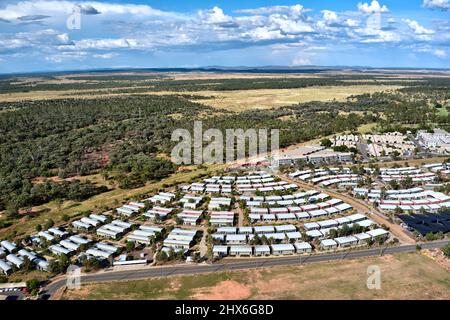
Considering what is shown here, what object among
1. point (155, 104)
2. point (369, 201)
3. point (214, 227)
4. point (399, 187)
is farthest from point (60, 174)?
point (155, 104)

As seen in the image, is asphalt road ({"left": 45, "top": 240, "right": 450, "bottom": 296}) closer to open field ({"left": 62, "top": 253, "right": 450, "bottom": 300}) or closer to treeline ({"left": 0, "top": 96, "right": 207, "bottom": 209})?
open field ({"left": 62, "top": 253, "right": 450, "bottom": 300})

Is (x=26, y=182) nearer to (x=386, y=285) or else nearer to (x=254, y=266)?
(x=254, y=266)

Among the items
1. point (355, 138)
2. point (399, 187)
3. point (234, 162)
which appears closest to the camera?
point (399, 187)

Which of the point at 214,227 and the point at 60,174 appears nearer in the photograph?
the point at 214,227

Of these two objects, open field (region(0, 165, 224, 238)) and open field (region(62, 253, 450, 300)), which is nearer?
open field (region(62, 253, 450, 300))

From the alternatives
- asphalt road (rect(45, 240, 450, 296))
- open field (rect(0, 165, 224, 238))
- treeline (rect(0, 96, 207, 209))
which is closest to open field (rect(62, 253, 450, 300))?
asphalt road (rect(45, 240, 450, 296))

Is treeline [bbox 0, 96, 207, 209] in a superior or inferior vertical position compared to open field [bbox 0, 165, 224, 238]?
superior

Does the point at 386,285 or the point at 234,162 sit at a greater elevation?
the point at 234,162
